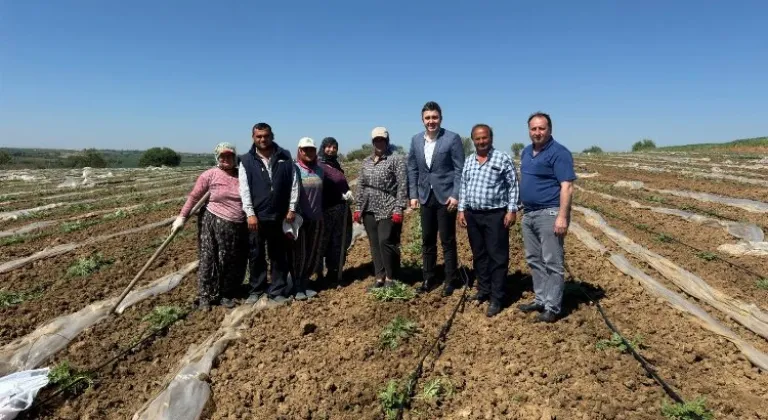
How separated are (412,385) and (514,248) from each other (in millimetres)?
4146

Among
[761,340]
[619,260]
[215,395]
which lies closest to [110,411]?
[215,395]

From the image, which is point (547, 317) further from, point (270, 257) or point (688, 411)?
point (270, 257)

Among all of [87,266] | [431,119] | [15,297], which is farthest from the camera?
[87,266]

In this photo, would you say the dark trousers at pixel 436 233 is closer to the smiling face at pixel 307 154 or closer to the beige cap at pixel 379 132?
the beige cap at pixel 379 132

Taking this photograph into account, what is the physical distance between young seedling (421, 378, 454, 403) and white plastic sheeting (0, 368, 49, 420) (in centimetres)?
297

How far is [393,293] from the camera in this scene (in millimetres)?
5066

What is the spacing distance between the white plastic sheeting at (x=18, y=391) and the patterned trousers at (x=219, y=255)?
5.74ft

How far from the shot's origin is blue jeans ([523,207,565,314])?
409cm

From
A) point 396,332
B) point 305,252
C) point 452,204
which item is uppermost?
point 452,204

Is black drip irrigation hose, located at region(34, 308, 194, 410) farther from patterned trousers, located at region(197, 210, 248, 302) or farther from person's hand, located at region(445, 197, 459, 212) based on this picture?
person's hand, located at region(445, 197, 459, 212)

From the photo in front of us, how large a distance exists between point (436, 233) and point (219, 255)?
8.14 feet

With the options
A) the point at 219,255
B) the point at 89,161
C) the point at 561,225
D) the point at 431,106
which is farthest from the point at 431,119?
the point at 89,161

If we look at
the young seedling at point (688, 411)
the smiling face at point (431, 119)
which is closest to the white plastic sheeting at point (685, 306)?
the young seedling at point (688, 411)

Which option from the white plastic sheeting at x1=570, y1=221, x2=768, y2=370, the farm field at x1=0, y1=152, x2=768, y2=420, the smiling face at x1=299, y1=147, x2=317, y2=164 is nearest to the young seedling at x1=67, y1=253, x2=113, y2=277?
the farm field at x1=0, y1=152, x2=768, y2=420
